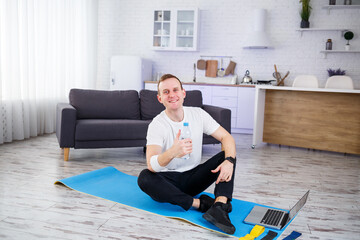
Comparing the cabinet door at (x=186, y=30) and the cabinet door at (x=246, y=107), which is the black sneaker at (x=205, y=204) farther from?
the cabinet door at (x=186, y=30)

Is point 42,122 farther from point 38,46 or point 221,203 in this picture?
point 221,203

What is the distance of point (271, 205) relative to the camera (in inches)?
99.0

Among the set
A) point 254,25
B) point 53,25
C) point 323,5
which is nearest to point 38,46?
point 53,25

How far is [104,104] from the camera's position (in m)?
4.13

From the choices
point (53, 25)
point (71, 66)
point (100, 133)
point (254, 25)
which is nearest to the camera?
point (100, 133)

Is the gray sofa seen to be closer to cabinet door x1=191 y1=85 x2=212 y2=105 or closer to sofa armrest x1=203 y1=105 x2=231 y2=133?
sofa armrest x1=203 y1=105 x2=231 y2=133

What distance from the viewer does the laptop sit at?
2.08 m

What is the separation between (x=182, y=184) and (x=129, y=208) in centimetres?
40

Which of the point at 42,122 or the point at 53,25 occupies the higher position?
the point at 53,25

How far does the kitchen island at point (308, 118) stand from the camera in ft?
14.3

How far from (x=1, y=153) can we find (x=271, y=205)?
2.91m

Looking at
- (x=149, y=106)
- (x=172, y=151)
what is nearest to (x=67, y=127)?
(x=149, y=106)

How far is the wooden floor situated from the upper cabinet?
2.75 m

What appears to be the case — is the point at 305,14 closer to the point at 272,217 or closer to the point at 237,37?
the point at 237,37
